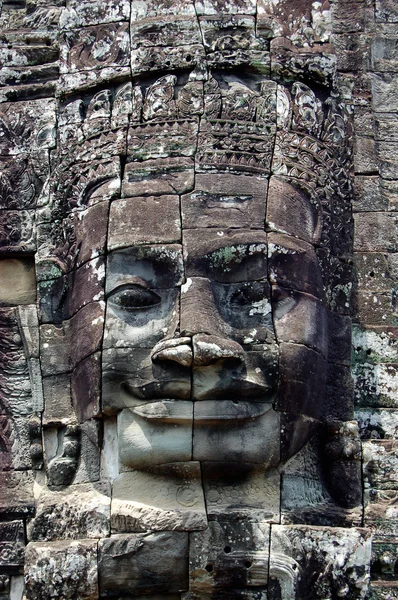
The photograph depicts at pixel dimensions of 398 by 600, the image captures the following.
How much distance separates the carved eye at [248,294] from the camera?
34.4 ft

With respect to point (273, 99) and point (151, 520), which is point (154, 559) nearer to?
point (151, 520)

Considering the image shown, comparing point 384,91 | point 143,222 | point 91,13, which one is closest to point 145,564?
point 143,222

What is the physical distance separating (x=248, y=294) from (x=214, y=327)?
1.44ft

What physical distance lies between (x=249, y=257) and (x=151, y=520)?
1.97 meters

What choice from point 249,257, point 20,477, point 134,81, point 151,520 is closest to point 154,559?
point 151,520

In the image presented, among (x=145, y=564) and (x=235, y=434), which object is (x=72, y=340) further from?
(x=145, y=564)

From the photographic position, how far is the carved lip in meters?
10.1

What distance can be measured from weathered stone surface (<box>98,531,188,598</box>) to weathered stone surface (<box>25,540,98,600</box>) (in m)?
0.08

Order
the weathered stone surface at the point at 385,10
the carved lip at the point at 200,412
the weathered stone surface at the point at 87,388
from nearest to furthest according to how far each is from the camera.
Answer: the carved lip at the point at 200,412 → the weathered stone surface at the point at 87,388 → the weathered stone surface at the point at 385,10

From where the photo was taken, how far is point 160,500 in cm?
1016

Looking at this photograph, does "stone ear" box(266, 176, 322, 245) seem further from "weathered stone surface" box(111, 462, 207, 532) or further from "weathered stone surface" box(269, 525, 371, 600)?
"weathered stone surface" box(269, 525, 371, 600)

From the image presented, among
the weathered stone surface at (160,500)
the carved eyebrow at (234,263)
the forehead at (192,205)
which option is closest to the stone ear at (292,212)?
the forehead at (192,205)

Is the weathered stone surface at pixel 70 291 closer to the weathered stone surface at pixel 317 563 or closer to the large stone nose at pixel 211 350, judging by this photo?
the large stone nose at pixel 211 350

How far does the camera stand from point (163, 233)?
1058 cm
